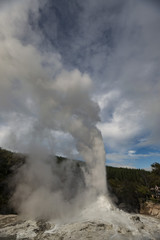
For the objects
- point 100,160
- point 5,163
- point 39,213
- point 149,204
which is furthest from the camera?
point 5,163

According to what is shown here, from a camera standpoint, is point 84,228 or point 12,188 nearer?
point 84,228

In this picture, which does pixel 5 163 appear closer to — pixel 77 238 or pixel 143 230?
pixel 77 238

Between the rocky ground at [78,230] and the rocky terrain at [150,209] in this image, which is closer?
the rocky ground at [78,230]

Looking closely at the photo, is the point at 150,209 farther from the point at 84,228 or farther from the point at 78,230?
the point at 78,230

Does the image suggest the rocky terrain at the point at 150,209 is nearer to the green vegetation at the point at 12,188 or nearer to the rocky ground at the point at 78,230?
the green vegetation at the point at 12,188

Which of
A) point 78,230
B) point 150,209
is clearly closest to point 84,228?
point 78,230

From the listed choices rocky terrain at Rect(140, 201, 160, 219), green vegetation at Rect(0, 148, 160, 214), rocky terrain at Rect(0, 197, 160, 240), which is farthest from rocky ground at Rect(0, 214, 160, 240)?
rocky terrain at Rect(140, 201, 160, 219)

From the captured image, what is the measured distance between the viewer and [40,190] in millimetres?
14438

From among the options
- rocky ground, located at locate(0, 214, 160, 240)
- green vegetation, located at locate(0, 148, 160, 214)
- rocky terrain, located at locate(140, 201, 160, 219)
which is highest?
green vegetation, located at locate(0, 148, 160, 214)

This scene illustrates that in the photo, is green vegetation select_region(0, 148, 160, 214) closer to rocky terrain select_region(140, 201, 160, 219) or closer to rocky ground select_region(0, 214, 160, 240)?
rocky terrain select_region(140, 201, 160, 219)

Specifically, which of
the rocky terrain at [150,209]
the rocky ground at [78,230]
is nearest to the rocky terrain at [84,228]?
the rocky ground at [78,230]

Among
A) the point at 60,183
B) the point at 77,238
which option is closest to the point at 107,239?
the point at 77,238

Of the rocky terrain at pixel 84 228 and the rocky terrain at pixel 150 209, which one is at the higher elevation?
the rocky terrain at pixel 150 209

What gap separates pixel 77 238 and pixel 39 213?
515 centimetres
